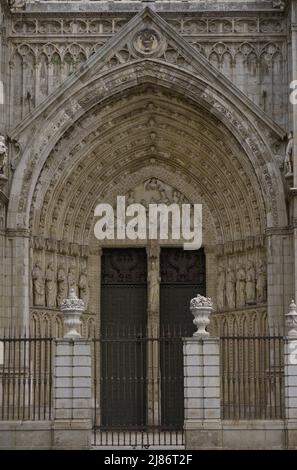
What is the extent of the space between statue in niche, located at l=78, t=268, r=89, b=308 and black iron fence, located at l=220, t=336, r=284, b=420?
3.34m

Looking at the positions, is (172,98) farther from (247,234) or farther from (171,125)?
(247,234)

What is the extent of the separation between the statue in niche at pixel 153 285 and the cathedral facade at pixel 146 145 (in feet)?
0.09

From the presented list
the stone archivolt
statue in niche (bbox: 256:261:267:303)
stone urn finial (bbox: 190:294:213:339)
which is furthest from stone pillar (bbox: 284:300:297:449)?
the stone archivolt

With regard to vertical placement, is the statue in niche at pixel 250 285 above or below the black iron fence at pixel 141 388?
above

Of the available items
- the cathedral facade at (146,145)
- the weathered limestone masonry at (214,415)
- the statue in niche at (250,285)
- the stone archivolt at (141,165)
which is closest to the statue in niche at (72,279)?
the cathedral facade at (146,145)

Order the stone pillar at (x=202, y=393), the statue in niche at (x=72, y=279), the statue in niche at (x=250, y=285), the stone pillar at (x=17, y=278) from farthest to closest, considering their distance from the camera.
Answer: the statue in niche at (x=72, y=279), the statue in niche at (x=250, y=285), the stone pillar at (x=17, y=278), the stone pillar at (x=202, y=393)

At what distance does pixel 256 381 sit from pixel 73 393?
4.97 metres

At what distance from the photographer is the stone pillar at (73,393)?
18.6 metres

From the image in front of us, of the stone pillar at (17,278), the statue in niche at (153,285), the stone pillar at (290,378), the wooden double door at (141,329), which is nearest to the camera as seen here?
the stone pillar at (290,378)

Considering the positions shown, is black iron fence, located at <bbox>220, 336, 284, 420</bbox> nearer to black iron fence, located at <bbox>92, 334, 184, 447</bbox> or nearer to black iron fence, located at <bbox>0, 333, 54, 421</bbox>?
black iron fence, located at <bbox>92, 334, 184, 447</bbox>

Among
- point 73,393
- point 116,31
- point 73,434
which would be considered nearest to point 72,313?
point 73,393

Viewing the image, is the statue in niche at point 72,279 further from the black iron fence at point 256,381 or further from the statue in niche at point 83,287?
the black iron fence at point 256,381

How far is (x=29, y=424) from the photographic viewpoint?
18.9 meters

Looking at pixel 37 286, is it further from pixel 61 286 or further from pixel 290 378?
pixel 290 378
